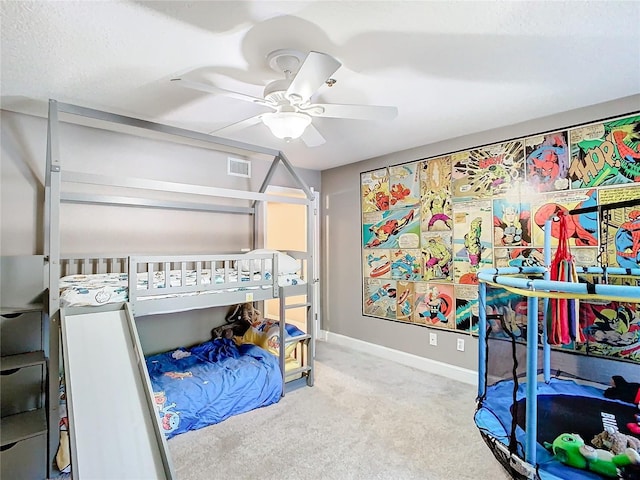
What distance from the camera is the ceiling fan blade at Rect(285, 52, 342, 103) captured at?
58.0 inches

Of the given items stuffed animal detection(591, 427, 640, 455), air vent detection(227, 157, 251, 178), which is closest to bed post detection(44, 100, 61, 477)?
air vent detection(227, 157, 251, 178)

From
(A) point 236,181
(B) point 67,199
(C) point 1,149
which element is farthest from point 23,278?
(A) point 236,181

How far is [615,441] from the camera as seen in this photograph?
1.58 m

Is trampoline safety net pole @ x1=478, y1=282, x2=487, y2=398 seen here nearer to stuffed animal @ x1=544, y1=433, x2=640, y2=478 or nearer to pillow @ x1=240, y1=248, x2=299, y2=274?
stuffed animal @ x1=544, y1=433, x2=640, y2=478

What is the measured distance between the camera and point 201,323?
11.9 feet

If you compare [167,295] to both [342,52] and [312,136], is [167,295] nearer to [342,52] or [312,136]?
[312,136]

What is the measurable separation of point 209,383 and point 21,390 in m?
1.23

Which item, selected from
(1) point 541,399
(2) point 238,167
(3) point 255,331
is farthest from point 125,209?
(1) point 541,399

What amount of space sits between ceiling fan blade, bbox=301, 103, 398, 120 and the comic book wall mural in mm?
1289

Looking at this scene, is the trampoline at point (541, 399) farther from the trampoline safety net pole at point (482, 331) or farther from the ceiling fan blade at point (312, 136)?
the ceiling fan blade at point (312, 136)

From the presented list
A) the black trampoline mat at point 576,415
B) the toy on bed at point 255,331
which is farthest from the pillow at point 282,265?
the black trampoline mat at point 576,415

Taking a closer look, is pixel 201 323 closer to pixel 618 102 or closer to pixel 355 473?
pixel 355 473

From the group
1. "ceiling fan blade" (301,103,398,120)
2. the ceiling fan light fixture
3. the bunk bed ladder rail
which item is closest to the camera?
"ceiling fan blade" (301,103,398,120)

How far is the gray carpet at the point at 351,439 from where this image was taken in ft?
6.79
